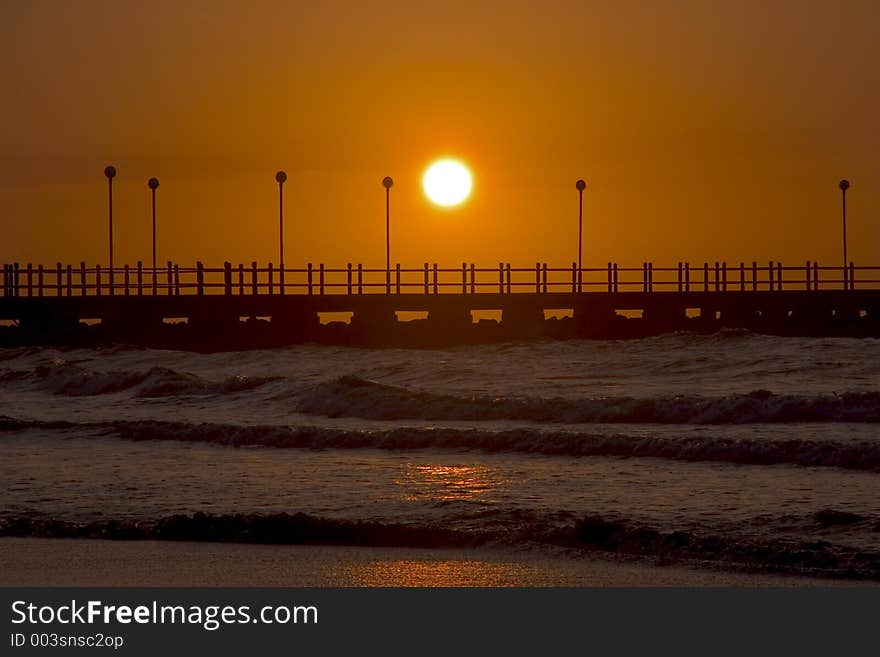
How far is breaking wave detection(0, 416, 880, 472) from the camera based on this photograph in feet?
48.0

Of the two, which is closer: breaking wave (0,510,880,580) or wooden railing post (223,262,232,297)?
breaking wave (0,510,880,580)

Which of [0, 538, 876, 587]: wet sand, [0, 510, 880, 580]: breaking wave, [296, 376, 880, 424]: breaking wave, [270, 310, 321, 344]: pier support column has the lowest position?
[0, 538, 876, 587]: wet sand

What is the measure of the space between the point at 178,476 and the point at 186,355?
2893cm

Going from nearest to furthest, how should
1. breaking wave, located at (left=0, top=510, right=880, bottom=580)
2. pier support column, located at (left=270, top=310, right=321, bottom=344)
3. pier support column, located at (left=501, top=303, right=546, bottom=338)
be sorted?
1. breaking wave, located at (left=0, top=510, right=880, bottom=580)
2. pier support column, located at (left=501, top=303, right=546, bottom=338)
3. pier support column, located at (left=270, top=310, right=321, bottom=344)

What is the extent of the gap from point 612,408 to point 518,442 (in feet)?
13.0

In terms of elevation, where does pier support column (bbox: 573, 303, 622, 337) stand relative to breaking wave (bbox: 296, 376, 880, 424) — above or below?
above

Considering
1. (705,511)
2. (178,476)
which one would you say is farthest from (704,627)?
(178,476)

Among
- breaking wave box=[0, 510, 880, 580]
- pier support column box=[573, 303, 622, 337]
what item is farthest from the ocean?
pier support column box=[573, 303, 622, 337]

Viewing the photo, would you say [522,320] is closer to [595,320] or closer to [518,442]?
[595,320]

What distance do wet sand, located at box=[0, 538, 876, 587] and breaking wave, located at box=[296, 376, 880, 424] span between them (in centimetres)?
976

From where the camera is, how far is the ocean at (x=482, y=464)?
10477mm

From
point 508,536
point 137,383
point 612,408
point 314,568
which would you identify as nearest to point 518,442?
point 612,408

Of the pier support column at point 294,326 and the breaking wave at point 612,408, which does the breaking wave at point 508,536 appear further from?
the pier support column at point 294,326

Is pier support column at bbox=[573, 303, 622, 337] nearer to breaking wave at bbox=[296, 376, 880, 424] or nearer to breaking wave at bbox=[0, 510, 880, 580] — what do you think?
breaking wave at bbox=[296, 376, 880, 424]
